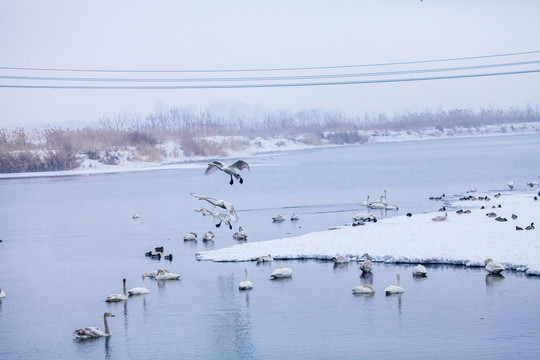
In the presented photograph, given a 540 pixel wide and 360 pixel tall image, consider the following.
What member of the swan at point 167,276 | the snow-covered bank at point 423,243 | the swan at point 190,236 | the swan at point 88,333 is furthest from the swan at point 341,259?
the swan at point 88,333

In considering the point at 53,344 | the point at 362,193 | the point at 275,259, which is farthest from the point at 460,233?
the point at 362,193

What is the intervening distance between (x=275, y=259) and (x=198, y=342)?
308 inches

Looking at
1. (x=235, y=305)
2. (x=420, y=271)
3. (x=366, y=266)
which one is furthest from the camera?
(x=366, y=266)

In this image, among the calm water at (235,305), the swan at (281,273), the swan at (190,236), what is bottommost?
the calm water at (235,305)

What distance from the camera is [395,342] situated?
→ 14.4 meters

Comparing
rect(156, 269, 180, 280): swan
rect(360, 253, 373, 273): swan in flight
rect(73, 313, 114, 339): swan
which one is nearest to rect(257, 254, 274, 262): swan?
rect(156, 269, 180, 280): swan

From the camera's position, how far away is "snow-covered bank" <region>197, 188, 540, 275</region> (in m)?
21.0

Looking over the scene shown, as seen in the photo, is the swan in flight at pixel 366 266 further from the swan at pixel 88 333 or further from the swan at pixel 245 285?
the swan at pixel 88 333

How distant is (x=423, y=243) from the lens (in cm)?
2298

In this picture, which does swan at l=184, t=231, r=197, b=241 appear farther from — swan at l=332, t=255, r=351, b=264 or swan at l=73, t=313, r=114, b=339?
swan at l=73, t=313, r=114, b=339

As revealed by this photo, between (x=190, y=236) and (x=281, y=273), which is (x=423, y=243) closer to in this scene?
(x=281, y=273)

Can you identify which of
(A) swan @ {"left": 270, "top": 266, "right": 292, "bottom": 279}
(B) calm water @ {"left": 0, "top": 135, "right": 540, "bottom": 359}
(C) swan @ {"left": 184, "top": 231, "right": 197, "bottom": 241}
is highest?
(C) swan @ {"left": 184, "top": 231, "right": 197, "bottom": 241}

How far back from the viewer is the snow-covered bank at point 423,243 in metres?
21.0

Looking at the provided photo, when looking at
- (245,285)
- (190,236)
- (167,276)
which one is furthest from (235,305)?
(190,236)
